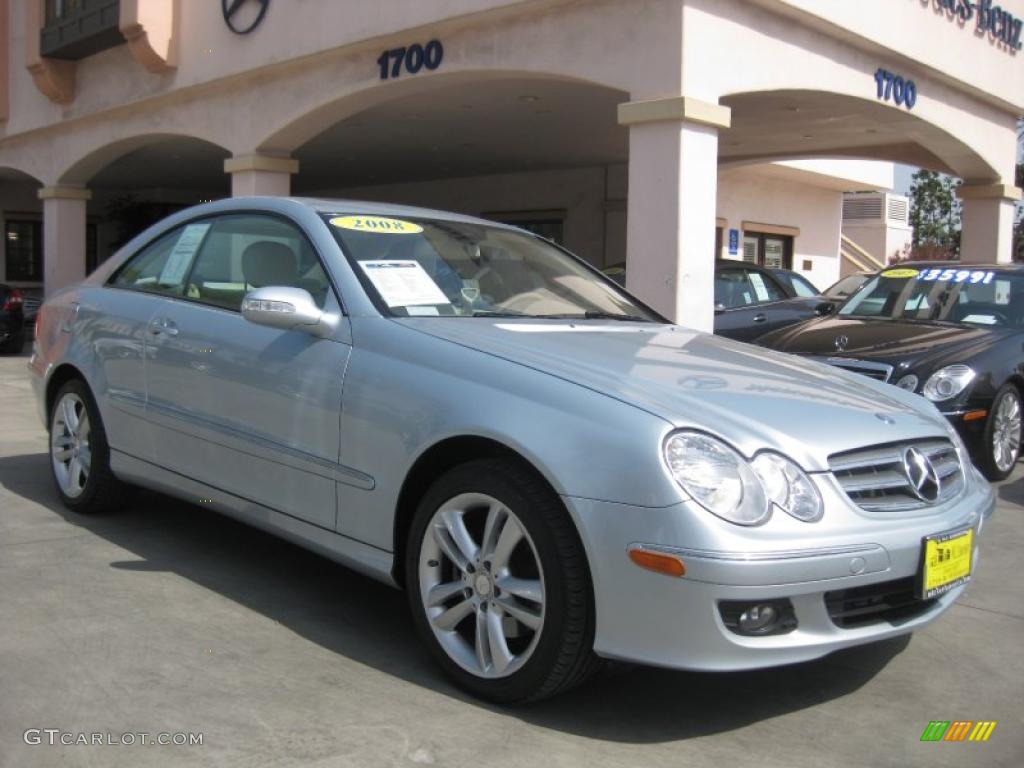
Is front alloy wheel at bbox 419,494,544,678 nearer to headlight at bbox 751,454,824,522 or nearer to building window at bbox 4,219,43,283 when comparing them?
headlight at bbox 751,454,824,522

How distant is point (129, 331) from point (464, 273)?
1734mm

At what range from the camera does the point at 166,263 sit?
4.99 metres

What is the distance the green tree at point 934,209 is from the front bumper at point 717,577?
1405 inches

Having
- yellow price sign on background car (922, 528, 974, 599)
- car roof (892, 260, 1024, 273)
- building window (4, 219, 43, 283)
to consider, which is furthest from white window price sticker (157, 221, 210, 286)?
building window (4, 219, 43, 283)

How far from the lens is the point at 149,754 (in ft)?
9.36

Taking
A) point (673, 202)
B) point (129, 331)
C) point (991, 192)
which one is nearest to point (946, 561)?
point (129, 331)

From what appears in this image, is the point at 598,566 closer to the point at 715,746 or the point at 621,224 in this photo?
the point at 715,746

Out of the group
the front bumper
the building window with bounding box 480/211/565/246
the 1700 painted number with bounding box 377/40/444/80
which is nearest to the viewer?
the front bumper

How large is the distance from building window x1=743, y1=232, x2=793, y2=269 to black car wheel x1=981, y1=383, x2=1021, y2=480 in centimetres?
1354

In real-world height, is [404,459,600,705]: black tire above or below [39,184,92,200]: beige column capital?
below

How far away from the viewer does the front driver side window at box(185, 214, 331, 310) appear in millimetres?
4156

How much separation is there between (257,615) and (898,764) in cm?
229

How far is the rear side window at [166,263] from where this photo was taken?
484cm

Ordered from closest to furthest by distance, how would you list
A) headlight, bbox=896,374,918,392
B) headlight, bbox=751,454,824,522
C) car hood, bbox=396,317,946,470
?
1. headlight, bbox=751,454,824,522
2. car hood, bbox=396,317,946,470
3. headlight, bbox=896,374,918,392
